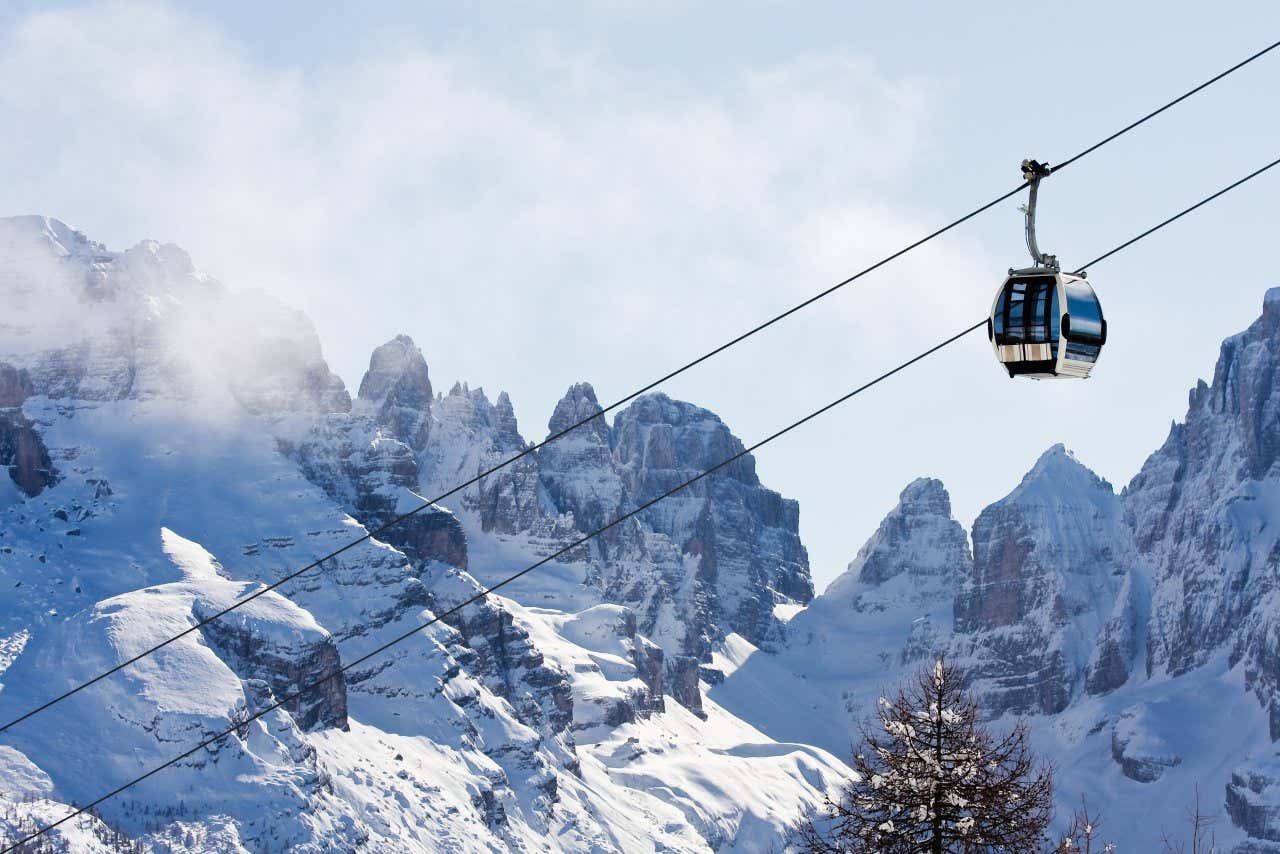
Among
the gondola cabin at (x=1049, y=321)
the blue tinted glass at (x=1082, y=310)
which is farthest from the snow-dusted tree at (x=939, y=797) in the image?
the blue tinted glass at (x=1082, y=310)

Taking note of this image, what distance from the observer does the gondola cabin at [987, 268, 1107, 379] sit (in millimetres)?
22406

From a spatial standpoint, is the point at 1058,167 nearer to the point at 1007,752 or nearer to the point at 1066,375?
the point at 1066,375

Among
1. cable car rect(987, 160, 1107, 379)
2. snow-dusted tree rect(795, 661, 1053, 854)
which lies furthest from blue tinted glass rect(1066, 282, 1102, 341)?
snow-dusted tree rect(795, 661, 1053, 854)

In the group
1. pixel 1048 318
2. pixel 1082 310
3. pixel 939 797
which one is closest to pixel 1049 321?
pixel 1048 318

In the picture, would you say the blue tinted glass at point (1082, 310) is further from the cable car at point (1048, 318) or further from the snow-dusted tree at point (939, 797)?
the snow-dusted tree at point (939, 797)

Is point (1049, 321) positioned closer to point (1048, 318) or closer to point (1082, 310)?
point (1048, 318)

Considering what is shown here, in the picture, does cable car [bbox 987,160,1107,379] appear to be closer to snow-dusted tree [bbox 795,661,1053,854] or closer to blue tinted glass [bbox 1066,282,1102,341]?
blue tinted glass [bbox 1066,282,1102,341]

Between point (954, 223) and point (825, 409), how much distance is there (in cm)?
295

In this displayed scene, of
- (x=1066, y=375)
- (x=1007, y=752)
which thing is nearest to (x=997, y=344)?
(x=1066, y=375)

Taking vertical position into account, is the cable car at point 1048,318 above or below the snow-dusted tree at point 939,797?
above

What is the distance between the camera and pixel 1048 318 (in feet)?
73.6

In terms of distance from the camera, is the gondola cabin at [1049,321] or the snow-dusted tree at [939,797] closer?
the gondola cabin at [1049,321]

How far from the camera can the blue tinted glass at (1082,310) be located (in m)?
22.4

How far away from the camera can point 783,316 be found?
23.2 meters
